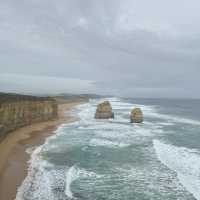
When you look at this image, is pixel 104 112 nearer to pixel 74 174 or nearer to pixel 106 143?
pixel 106 143

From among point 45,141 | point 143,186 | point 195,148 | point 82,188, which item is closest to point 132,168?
point 143,186

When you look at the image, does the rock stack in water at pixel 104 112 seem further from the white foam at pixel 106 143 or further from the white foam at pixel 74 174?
the white foam at pixel 74 174

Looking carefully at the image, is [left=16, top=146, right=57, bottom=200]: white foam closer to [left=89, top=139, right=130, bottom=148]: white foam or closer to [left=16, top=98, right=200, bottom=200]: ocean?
[left=16, top=98, right=200, bottom=200]: ocean

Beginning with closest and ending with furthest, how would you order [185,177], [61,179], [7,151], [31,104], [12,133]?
[61,179] → [185,177] → [7,151] → [12,133] → [31,104]

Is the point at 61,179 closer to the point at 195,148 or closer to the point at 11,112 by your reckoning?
the point at 195,148

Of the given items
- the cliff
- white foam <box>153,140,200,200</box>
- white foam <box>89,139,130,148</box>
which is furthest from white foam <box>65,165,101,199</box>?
the cliff

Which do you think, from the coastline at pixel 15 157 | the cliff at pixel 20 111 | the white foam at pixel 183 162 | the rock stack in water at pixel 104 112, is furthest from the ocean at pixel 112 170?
the rock stack in water at pixel 104 112
